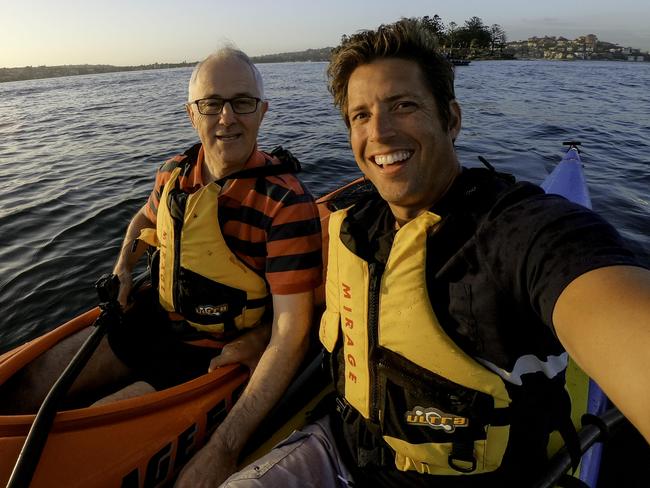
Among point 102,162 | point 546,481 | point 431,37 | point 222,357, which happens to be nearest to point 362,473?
point 546,481

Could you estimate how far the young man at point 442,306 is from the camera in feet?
3.36

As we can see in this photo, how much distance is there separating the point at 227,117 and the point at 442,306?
1528mm

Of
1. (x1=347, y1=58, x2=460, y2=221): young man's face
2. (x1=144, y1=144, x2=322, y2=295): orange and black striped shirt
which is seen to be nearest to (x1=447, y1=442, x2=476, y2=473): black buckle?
(x1=347, y1=58, x2=460, y2=221): young man's face

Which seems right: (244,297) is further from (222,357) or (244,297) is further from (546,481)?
(546,481)

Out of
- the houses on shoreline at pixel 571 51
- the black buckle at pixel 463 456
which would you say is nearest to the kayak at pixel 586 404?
the black buckle at pixel 463 456

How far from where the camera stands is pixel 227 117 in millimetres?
2238

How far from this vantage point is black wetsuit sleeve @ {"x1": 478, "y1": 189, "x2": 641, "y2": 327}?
104 centimetres

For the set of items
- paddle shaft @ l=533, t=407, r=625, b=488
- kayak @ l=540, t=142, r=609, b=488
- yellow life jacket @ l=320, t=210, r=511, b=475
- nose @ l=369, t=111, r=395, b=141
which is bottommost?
kayak @ l=540, t=142, r=609, b=488

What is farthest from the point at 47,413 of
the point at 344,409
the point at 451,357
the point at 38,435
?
the point at 451,357

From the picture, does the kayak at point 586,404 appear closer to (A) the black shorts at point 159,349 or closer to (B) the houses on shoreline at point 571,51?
(A) the black shorts at point 159,349

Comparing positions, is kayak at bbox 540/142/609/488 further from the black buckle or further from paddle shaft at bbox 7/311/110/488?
paddle shaft at bbox 7/311/110/488

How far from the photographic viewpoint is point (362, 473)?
1653 millimetres

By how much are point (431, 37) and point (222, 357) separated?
1836 mm

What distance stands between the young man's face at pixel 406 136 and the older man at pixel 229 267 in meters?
0.66
